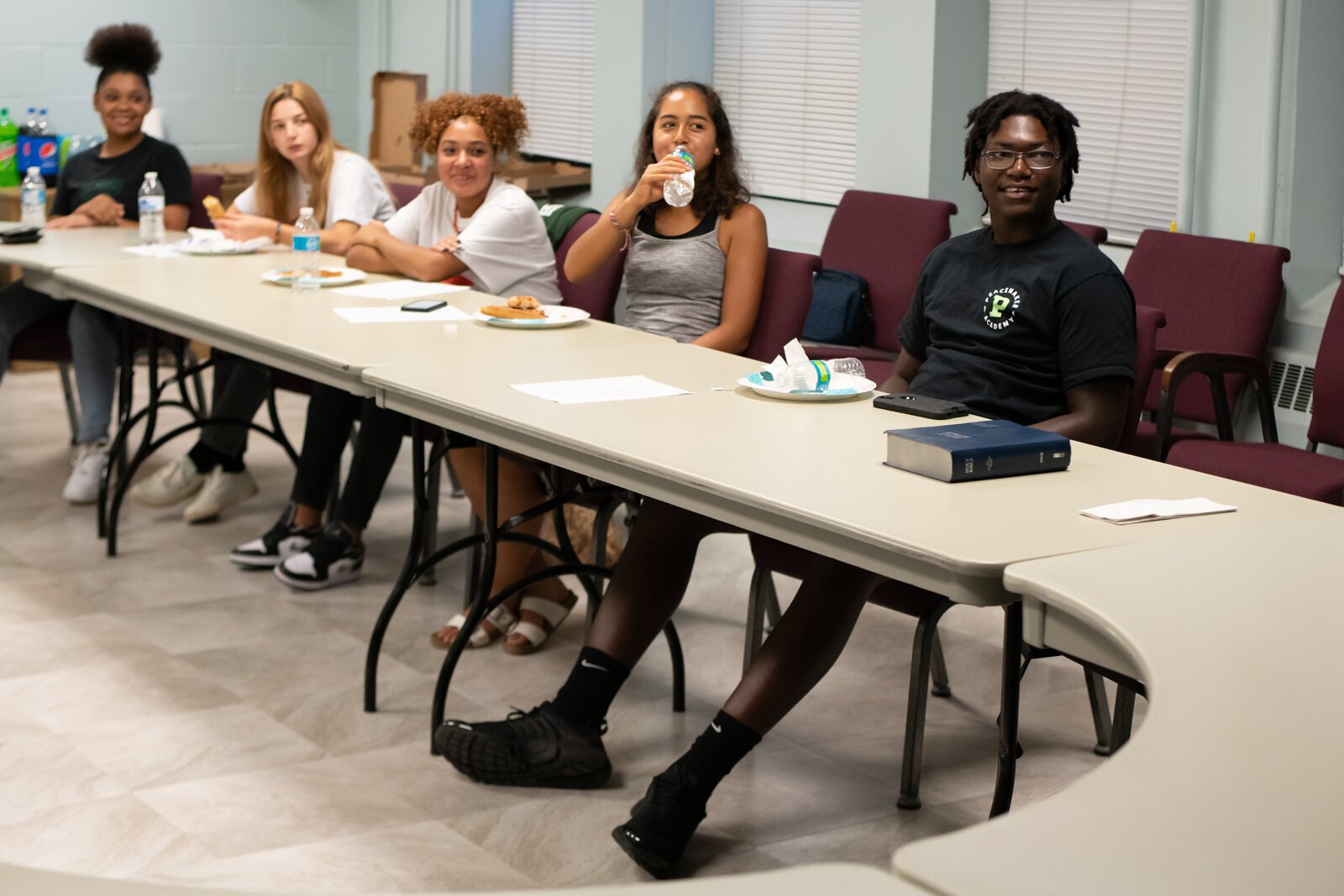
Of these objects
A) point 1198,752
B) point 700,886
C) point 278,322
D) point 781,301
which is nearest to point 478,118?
point 278,322

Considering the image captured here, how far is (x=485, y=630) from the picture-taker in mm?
3512

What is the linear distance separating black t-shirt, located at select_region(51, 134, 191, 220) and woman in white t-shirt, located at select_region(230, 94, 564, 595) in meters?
1.30

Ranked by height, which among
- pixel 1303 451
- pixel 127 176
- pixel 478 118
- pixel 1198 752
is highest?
pixel 478 118

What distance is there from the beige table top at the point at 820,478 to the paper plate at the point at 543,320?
1.46 ft

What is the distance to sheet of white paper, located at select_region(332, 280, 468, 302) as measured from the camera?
372cm

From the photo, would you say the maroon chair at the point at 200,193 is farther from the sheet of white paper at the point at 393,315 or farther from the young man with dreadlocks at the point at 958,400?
the young man with dreadlocks at the point at 958,400

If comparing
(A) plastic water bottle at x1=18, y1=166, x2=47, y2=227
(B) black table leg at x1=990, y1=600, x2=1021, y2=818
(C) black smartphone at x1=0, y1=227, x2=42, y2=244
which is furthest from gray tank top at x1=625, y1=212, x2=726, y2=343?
(A) plastic water bottle at x1=18, y1=166, x2=47, y2=227

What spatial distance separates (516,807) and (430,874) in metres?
0.27

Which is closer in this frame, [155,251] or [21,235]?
[155,251]

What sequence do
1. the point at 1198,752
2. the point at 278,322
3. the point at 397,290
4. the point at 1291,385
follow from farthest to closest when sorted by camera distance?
1. the point at 1291,385
2. the point at 397,290
3. the point at 278,322
4. the point at 1198,752

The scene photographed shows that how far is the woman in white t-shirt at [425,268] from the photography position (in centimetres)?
381

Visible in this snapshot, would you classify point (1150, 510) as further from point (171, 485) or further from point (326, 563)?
point (171, 485)

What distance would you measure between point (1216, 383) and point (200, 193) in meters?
3.25

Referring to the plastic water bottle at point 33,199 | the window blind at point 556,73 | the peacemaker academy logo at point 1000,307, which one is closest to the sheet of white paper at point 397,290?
the peacemaker academy logo at point 1000,307
